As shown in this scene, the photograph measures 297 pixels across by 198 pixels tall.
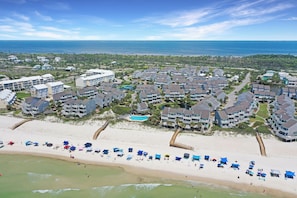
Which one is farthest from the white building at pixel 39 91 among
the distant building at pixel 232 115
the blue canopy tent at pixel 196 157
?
the blue canopy tent at pixel 196 157

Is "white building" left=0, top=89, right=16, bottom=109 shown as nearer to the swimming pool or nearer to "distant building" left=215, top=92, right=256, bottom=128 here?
the swimming pool

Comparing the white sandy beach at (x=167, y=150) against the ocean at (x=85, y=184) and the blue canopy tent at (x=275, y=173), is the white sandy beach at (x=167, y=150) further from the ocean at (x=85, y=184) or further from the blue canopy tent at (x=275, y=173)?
the ocean at (x=85, y=184)

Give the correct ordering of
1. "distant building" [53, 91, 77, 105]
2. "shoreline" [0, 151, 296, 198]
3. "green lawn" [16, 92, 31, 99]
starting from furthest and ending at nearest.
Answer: "green lawn" [16, 92, 31, 99]
"distant building" [53, 91, 77, 105]
"shoreline" [0, 151, 296, 198]

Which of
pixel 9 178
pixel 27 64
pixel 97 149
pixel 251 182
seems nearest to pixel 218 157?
pixel 251 182

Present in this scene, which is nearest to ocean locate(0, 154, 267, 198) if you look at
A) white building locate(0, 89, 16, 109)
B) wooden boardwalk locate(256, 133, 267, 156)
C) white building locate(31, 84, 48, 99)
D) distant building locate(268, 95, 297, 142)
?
wooden boardwalk locate(256, 133, 267, 156)

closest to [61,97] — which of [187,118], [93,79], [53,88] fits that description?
[53,88]

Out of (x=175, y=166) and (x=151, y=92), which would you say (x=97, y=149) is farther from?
(x=151, y=92)
